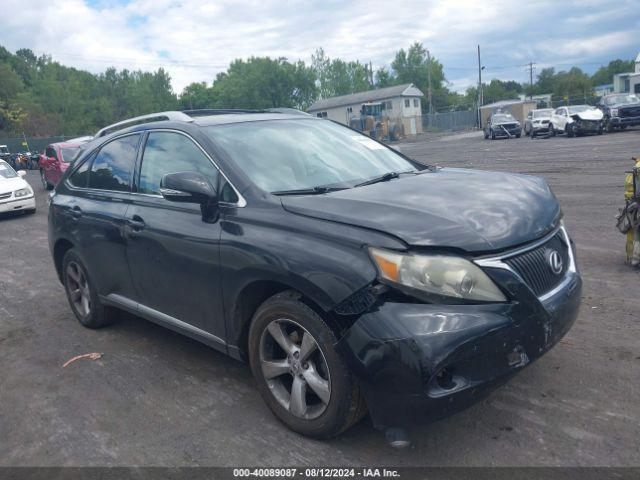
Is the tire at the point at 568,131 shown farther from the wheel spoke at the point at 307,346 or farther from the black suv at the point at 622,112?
the wheel spoke at the point at 307,346

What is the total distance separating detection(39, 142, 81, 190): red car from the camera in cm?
1825

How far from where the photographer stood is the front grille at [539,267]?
295cm

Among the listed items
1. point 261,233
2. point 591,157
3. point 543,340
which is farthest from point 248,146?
point 591,157

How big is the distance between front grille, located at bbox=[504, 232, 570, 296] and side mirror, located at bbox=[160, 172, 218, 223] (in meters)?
1.79

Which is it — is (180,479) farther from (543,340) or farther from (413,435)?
(543,340)

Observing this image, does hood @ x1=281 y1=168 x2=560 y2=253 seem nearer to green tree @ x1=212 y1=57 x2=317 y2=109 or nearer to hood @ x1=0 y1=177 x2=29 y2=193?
hood @ x1=0 y1=177 x2=29 y2=193

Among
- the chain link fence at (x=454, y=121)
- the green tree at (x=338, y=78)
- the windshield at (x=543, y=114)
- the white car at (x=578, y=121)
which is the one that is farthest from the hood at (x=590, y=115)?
the green tree at (x=338, y=78)

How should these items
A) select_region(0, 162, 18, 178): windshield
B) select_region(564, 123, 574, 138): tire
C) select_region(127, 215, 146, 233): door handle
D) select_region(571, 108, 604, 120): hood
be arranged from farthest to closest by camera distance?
select_region(564, 123, 574, 138): tire → select_region(571, 108, 604, 120): hood → select_region(0, 162, 18, 178): windshield → select_region(127, 215, 146, 233): door handle

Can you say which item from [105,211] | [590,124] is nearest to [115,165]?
[105,211]

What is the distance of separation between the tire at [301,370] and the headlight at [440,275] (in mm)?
477

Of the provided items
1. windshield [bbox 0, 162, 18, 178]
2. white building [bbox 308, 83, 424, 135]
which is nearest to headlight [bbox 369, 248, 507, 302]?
windshield [bbox 0, 162, 18, 178]

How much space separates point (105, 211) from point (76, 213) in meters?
0.59

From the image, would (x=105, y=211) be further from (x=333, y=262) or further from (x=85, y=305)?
(x=333, y=262)

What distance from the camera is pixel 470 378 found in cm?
273
